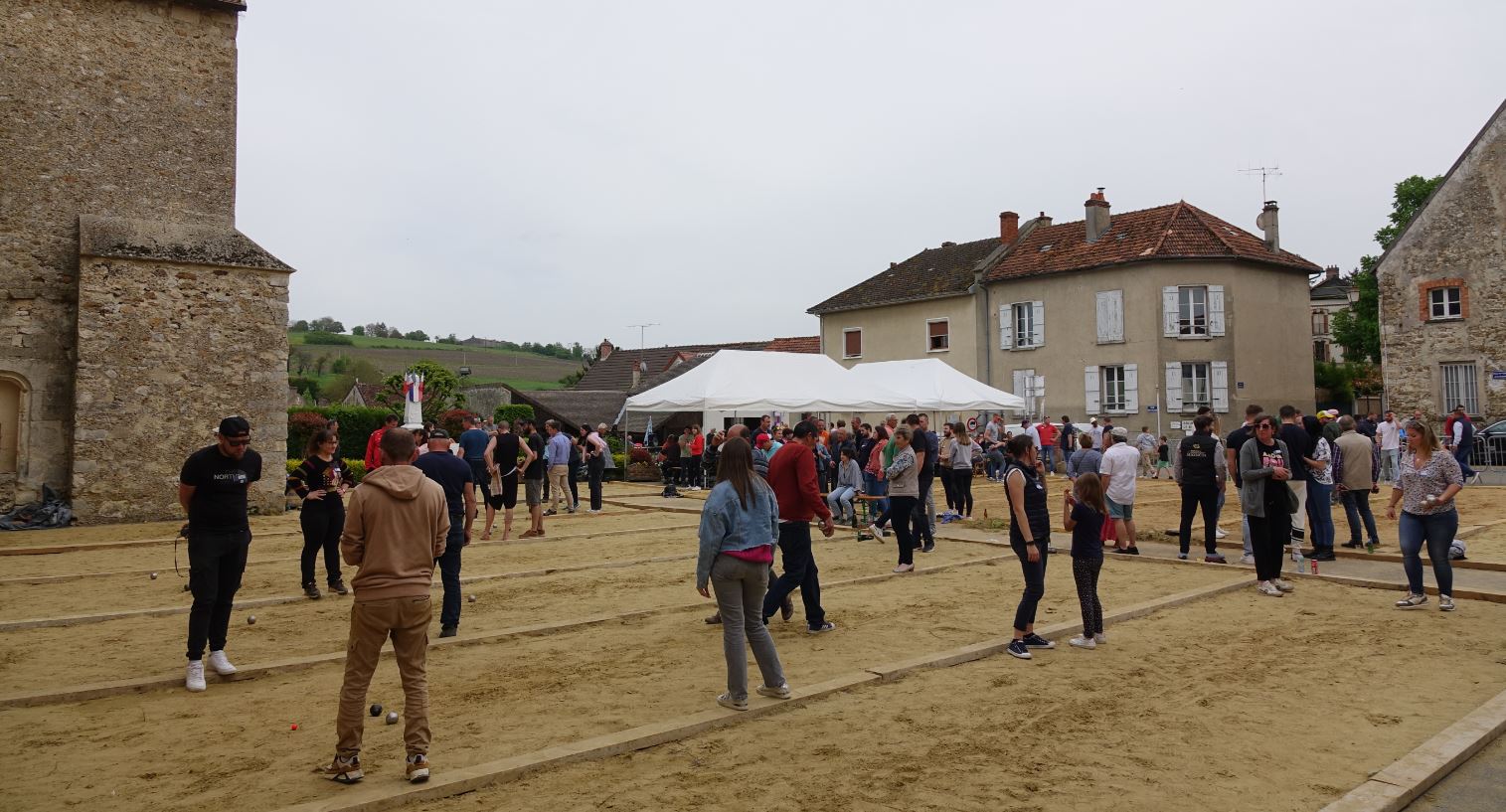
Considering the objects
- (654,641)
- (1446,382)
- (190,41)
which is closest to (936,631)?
(654,641)

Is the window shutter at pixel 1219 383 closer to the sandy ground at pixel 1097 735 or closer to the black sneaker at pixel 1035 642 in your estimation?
the sandy ground at pixel 1097 735

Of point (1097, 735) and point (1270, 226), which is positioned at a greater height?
point (1270, 226)

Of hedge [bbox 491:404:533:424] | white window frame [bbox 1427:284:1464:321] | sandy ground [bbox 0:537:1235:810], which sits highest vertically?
white window frame [bbox 1427:284:1464:321]

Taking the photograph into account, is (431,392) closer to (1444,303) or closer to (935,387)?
(935,387)

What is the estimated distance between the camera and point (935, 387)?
2388 cm

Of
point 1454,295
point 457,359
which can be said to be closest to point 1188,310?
point 1454,295

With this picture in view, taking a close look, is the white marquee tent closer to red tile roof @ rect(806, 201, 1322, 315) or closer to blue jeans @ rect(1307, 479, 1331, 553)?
red tile roof @ rect(806, 201, 1322, 315)

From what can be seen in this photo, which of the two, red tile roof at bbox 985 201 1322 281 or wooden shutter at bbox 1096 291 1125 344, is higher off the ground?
red tile roof at bbox 985 201 1322 281

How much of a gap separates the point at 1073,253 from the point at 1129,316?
350cm

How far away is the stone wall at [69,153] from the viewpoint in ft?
52.2

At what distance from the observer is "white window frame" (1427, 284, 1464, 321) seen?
26.8 meters

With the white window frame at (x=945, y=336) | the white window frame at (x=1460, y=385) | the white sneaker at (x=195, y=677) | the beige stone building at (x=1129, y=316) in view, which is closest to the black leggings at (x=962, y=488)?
the white sneaker at (x=195, y=677)

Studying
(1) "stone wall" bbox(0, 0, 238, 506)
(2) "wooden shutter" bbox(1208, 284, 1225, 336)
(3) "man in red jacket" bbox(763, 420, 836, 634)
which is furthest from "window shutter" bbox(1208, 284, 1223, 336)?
(1) "stone wall" bbox(0, 0, 238, 506)

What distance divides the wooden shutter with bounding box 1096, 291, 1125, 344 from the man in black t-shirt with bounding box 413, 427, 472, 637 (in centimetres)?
2692
